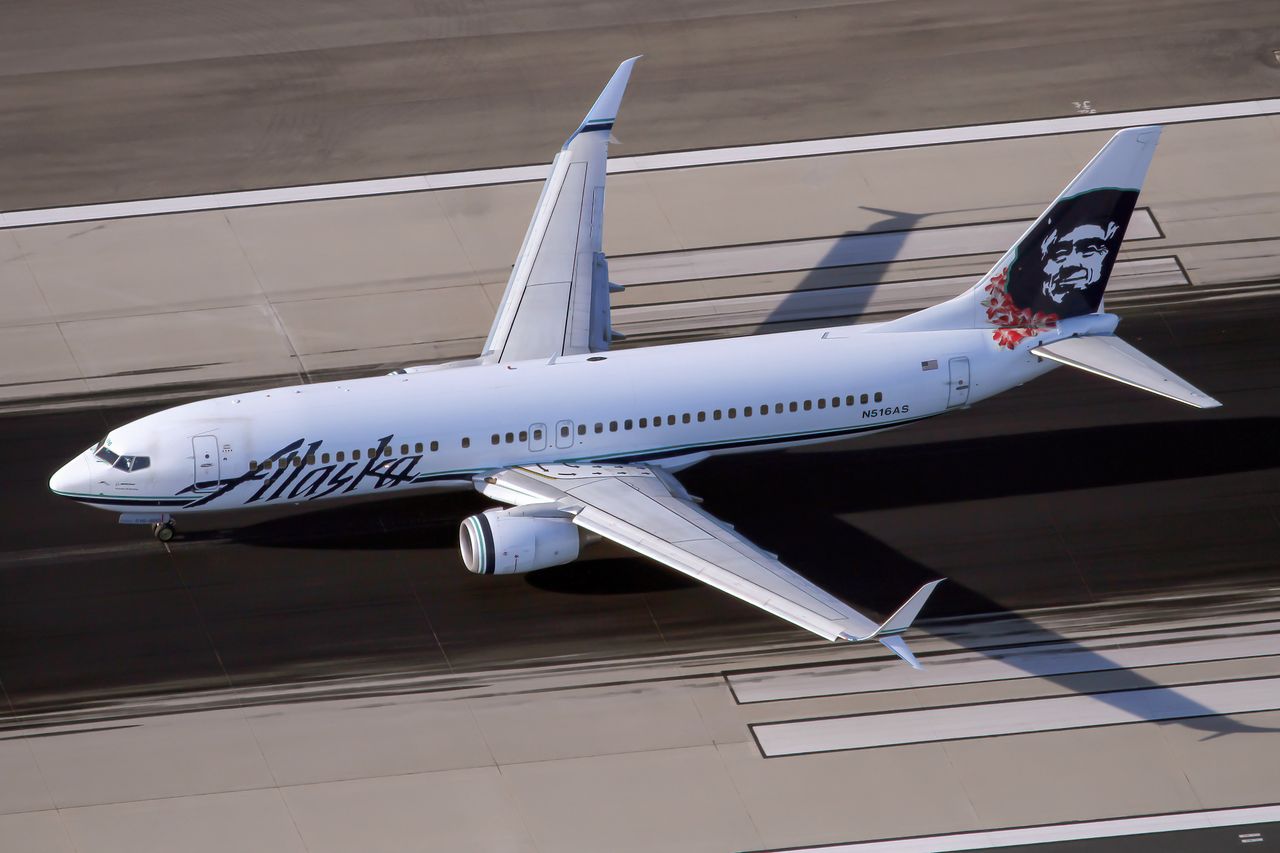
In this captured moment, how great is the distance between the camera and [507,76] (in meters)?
61.1

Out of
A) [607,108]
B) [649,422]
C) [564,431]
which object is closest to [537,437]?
[564,431]

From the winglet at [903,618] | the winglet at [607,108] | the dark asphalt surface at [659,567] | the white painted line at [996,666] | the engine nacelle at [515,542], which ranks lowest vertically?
the white painted line at [996,666]

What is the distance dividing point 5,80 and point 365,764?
118 ft

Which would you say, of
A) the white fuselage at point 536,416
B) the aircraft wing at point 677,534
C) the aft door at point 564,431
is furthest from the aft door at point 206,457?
the aft door at point 564,431

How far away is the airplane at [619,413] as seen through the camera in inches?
1576

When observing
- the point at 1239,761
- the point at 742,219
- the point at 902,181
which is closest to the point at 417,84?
the point at 742,219

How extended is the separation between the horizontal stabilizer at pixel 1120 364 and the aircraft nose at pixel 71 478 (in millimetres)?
25750

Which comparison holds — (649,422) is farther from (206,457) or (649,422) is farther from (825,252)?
(825,252)

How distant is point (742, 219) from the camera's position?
2162 inches

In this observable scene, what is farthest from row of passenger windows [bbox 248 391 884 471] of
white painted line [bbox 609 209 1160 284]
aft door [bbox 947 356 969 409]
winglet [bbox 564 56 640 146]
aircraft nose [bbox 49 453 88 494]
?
white painted line [bbox 609 209 1160 284]

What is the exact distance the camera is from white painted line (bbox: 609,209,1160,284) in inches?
2085

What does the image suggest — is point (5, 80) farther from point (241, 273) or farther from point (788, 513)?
point (788, 513)

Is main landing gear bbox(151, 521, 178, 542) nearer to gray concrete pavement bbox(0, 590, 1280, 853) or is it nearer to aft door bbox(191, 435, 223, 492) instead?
aft door bbox(191, 435, 223, 492)

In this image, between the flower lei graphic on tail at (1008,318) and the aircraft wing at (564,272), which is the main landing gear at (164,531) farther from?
the flower lei graphic on tail at (1008,318)
